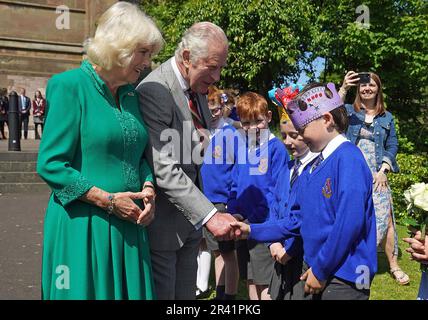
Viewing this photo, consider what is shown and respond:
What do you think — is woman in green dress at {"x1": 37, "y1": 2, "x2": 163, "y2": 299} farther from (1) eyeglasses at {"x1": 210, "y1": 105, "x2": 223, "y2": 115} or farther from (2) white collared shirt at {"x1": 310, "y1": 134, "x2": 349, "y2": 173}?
(1) eyeglasses at {"x1": 210, "y1": 105, "x2": 223, "y2": 115}

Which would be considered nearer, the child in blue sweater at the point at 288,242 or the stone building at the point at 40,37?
the child in blue sweater at the point at 288,242

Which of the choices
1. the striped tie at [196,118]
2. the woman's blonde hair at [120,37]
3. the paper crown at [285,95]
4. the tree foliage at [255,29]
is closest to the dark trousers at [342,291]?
the striped tie at [196,118]

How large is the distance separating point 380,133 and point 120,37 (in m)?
3.79

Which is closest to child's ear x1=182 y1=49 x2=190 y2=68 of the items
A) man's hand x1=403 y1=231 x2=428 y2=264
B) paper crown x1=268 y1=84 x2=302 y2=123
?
paper crown x1=268 y1=84 x2=302 y2=123

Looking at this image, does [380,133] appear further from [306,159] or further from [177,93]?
[177,93]

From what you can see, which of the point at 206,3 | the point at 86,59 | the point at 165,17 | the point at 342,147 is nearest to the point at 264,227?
the point at 342,147

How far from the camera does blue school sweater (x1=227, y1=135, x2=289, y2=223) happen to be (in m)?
4.48

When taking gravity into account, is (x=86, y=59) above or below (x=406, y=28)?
below

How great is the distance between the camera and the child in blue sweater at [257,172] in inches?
177

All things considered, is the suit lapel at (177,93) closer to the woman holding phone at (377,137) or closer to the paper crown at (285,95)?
the paper crown at (285,95)

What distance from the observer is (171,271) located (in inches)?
126
